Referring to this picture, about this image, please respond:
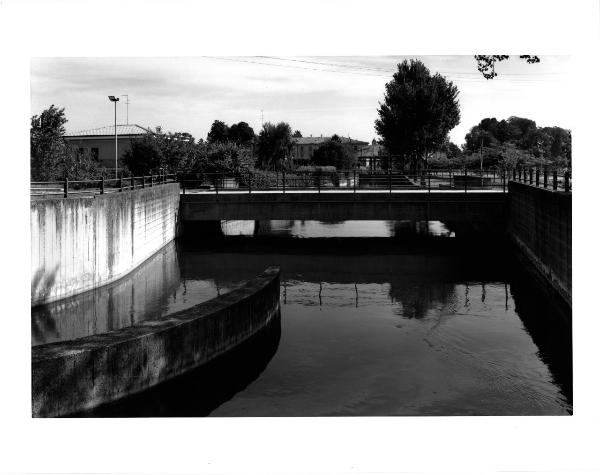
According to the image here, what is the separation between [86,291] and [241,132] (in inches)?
3359

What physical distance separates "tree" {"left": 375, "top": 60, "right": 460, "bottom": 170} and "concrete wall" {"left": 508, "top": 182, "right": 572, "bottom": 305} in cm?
2657

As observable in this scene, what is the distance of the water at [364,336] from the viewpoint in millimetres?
11648

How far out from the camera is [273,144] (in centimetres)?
7519

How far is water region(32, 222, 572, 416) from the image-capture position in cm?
1165

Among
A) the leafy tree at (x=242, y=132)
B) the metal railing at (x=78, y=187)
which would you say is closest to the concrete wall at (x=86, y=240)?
the metal railing at (x=78, y=187)

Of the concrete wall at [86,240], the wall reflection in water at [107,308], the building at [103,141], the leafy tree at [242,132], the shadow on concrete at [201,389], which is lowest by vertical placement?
the shadow on concrete at [201,389]

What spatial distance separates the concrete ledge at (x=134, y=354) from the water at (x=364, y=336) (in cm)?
27

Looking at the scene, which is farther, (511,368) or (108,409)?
(511,368)

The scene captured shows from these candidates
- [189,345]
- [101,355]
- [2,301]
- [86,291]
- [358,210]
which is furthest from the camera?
[358,210]

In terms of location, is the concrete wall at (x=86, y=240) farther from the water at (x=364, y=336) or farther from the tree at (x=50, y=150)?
the tree at (x=50, y=150)

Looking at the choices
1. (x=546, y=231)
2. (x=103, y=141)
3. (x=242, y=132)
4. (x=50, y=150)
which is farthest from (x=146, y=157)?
(x=242, y=132)
